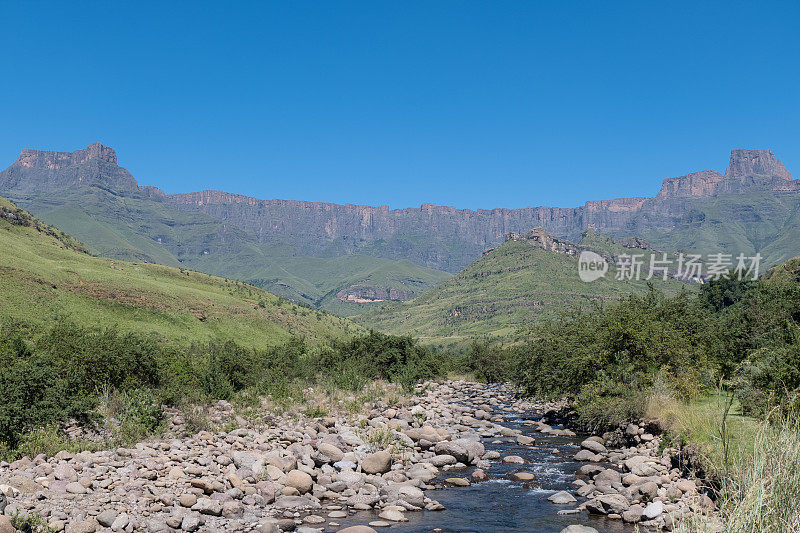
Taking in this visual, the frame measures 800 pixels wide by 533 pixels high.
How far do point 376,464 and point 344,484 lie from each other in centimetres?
211

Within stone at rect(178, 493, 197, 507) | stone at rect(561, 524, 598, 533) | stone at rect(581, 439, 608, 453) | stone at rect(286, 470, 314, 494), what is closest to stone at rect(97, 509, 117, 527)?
stone at rect(178, 493, 197, 507)

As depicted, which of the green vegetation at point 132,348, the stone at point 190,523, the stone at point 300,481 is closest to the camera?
the stone at point 190,523

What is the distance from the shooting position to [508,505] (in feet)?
55.6

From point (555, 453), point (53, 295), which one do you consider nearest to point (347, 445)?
point (555, 453)

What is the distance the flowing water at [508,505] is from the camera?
14852 millimetres

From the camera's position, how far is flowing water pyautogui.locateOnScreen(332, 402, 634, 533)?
14852 millimetres

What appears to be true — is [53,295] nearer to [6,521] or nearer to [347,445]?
[347,445]

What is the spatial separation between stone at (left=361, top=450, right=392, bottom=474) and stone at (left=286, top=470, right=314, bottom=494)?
8.51ft

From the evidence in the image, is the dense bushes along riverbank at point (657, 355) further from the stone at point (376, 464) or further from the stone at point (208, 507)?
the stone at point (208, 507)

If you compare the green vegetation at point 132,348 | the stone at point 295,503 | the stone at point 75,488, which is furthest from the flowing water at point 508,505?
the green vegetation at point 132,348

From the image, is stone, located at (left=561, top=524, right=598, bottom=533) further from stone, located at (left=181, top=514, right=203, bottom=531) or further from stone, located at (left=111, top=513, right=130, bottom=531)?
stone, located at (left=111, top=513, right=130, bottom=531)

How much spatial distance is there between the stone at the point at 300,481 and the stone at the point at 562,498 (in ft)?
26.6

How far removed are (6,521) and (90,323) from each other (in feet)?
164

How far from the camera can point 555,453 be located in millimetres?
23953
